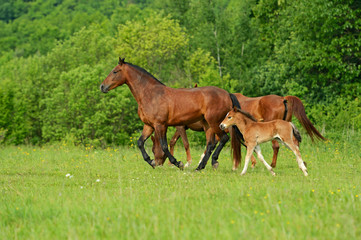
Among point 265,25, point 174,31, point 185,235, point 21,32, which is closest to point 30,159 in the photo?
point 185,235

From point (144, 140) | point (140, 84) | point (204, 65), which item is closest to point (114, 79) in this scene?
point (140, 84)

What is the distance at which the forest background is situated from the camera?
93.0ft

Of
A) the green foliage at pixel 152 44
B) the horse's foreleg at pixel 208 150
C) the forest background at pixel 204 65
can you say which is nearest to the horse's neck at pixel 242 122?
the horse's foreleg at pixel 208 150

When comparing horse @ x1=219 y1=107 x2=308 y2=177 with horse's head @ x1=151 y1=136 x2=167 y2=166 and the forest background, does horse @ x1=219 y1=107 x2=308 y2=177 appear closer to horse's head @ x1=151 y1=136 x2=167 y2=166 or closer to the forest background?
horse's head @ x1=151 y1=136 x2=167 y2=166

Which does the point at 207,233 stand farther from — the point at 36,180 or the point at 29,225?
the point at 36,180

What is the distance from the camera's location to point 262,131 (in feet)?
36.1

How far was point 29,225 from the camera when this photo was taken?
6.32 metres

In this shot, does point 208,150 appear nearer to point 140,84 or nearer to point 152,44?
point 140,84

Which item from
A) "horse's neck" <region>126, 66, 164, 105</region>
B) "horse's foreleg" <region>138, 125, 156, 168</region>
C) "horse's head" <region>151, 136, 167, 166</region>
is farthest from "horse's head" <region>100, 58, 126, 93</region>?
"horse's head" <region>151, 136, 167, 166</region>

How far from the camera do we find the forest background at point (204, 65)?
93.0 feet

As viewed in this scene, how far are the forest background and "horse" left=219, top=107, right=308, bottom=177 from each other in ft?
31.9

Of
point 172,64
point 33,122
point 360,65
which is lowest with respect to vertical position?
point 33,122

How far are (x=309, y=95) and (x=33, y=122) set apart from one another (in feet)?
118

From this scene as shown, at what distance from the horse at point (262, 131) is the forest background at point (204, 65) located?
9725 millimetres
